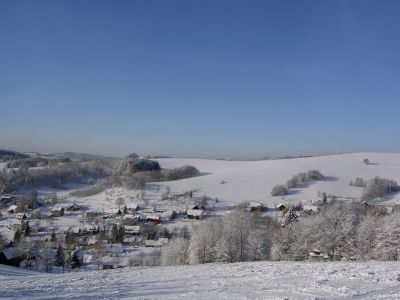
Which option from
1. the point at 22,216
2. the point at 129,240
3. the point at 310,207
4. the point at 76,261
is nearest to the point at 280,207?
the point at 310,207

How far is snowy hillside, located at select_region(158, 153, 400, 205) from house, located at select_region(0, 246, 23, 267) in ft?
245

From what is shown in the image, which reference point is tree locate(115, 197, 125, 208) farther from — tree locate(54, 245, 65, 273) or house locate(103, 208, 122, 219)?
tree locate(54, 245, 65, 273)

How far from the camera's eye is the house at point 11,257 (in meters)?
39.1

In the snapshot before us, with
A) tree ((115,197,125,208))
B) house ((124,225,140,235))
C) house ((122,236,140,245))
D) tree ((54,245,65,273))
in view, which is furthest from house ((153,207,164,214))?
tree ((54,245,65,273))

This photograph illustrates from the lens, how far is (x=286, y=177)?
14175cm

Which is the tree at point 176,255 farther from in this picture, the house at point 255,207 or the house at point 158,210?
the house at point 158,210

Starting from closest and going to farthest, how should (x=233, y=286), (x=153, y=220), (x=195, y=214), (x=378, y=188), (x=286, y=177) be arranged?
(x=233, y=286), (x=153, y=220), (x=195, y=214), (x=378, y=188), (x=286, y=177)

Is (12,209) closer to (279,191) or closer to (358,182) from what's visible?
(279,191)

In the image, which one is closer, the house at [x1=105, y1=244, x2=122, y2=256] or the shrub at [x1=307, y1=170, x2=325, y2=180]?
the house at [x1=105, y1=244, x2=122, y2=256]

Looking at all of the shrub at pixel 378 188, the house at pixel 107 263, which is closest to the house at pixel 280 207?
the shrub at pixel 378 188

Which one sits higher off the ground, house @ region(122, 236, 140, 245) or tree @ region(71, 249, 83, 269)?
tree @ region(71, 249, 83, 269)

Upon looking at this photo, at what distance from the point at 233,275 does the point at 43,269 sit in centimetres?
3200

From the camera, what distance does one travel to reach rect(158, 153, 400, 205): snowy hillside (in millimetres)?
118625

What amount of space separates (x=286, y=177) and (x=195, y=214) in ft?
193
